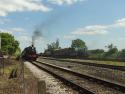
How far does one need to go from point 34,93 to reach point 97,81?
45.0 feet

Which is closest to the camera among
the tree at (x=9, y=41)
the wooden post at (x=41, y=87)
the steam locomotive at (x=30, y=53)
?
the wooden post at (x=41, y=87)

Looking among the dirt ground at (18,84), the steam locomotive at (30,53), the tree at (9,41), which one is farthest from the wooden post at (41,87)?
the tree at (9,41)

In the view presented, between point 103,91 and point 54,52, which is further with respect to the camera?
point 54,52

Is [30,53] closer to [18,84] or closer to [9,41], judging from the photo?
[18,84]

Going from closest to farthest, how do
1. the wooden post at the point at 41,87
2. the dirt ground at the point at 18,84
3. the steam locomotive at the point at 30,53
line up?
the wooden post at the point at 41,87 < the dirt ground at the point at 18,84 < the steam locomotive at the point at 30,53

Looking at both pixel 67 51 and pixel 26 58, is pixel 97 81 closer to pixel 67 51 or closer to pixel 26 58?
pixel 26 58

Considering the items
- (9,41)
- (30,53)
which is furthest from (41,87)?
(9,41)

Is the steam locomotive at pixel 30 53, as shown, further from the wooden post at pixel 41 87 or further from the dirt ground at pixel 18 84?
the wooden post at pixel 41 87

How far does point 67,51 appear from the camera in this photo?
93.9 meters

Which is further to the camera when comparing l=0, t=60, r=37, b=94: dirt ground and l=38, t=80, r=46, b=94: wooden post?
l=0, t=60, r=37, b=94: dirt ground

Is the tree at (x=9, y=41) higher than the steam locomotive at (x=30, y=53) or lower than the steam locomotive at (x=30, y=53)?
higher

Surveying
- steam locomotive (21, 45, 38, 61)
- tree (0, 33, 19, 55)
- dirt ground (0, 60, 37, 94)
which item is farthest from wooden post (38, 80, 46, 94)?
tree (0, 33, 19, 55)

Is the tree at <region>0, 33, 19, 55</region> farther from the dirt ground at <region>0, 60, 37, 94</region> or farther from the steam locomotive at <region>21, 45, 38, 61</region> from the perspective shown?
the dirt ground at <region>0, 60, 37, 94</region>

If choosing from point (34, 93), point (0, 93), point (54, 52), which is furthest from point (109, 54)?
point (34, 93)
